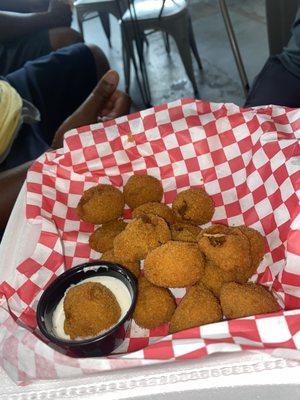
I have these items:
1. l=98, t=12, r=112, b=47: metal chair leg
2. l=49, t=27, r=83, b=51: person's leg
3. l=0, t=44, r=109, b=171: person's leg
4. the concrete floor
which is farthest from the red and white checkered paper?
l=98, t=12, r=112, b=47: metal chair leg

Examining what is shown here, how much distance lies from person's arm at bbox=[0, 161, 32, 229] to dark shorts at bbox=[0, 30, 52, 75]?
107 cm

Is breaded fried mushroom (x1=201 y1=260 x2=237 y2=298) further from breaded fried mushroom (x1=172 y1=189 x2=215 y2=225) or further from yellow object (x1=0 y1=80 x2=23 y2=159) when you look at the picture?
yellow object (x1=0 y1=80 x2=23 y2=159)

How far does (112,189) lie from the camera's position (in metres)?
1.33

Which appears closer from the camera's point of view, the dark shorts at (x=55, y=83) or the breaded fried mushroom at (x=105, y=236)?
→ the breaded fried mushroom at (x=105, y=236)

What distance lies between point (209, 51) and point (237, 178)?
3400 mm

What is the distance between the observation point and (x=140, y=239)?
109 cm

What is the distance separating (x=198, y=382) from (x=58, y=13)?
8.14 feet

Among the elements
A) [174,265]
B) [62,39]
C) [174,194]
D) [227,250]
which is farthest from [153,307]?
[62,39]

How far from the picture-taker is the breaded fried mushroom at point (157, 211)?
122 cm

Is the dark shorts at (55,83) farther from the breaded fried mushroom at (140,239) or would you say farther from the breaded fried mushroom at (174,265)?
the breaded fried mushroom at (174,265)

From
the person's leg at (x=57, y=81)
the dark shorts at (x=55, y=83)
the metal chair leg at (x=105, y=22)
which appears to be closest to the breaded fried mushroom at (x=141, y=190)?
the dark shorts at (x=55, y=83)

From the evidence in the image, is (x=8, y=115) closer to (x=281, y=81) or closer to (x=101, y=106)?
(x=101, y=106)

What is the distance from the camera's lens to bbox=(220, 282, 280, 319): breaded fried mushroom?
0.89m

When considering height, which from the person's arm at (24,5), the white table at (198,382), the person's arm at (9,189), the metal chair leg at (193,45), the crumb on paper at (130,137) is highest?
the person's arm at (24,5)
